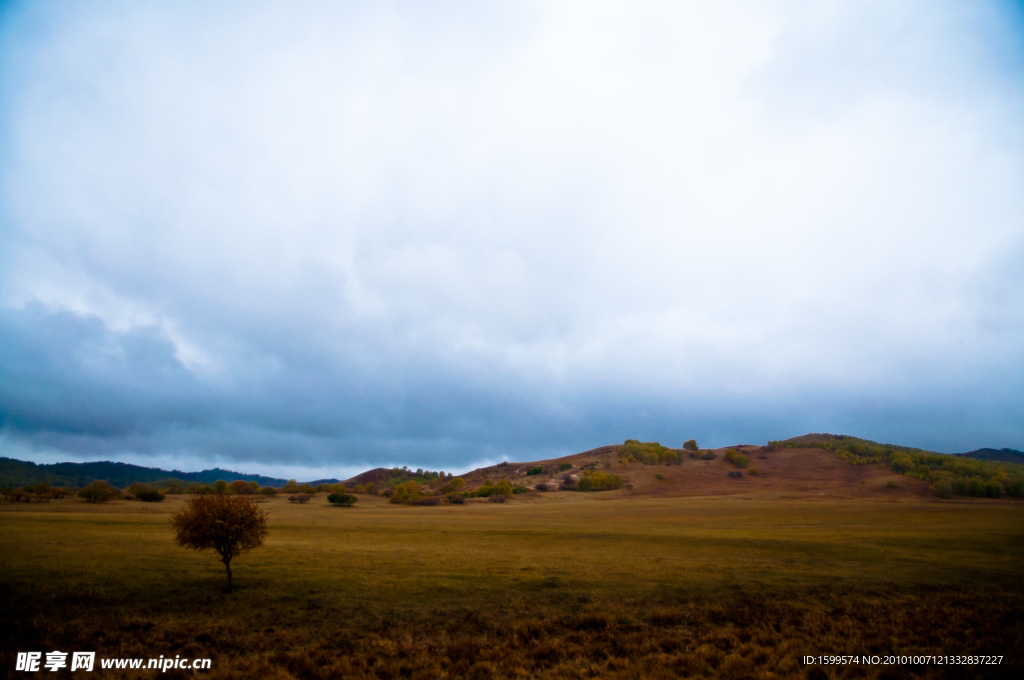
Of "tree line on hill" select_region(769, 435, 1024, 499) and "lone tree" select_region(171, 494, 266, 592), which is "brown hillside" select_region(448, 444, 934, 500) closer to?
"tree line on hill" select_region(769, 435, 1024, 499)

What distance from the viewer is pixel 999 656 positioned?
15.1 meters

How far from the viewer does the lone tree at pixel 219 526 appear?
23984 mm

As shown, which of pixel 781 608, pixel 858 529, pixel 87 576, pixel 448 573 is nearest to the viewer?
pixel 781 608

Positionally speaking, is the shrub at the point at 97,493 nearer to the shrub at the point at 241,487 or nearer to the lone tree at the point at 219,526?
the shrub at the point at 241,487

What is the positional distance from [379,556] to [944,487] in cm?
12687

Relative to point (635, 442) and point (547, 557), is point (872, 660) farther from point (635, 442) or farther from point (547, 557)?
point (635, 442)

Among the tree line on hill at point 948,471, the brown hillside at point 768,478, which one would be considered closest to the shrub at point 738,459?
the brown hillside at point 768,478

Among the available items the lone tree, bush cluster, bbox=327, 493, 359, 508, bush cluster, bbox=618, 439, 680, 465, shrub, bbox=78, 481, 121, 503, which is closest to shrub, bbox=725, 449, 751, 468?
bush cluster, bbox=618, 439, 680, 465

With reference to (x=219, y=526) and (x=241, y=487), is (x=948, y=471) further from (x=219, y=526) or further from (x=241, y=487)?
(x=241, y=487)

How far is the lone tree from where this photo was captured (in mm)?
23984

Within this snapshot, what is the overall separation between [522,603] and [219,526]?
16.8m

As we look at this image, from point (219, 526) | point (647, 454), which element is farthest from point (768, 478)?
point (219, 526)

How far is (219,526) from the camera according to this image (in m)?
24.1

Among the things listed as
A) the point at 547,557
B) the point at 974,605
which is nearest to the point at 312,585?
the point at 547,557
